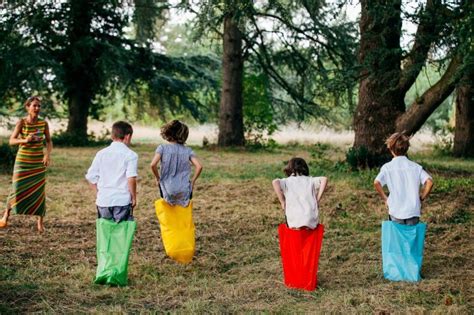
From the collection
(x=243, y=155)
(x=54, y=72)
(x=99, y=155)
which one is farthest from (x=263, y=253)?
(x=54, y=72)

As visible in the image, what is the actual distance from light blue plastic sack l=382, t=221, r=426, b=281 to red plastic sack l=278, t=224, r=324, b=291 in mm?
680

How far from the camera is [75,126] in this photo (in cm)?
2480

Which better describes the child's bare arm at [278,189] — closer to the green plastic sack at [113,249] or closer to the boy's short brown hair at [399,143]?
the boy's short brown hair at [399,143]

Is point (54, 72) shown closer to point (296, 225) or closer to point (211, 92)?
point (211, 92)

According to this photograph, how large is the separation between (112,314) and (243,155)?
15.0m

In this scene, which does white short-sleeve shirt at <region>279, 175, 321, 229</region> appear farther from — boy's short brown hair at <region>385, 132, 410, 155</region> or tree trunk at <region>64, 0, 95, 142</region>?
tree trunk at <region>64, 0, 95, 142</region>

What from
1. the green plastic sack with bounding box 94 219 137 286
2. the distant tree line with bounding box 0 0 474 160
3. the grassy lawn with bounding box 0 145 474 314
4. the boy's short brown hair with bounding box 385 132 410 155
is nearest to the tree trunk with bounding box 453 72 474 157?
the distant tree line with bounding box 0 0 474 160

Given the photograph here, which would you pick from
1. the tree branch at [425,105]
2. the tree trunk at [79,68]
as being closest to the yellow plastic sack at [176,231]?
the tree branch at [425,105]

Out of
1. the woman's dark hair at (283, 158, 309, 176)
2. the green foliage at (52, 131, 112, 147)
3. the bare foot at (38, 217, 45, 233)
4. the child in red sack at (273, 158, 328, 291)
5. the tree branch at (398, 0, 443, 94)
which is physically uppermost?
the tree branch at (398, 0, 443, 94)

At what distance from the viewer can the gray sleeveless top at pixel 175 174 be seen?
Result: 6.88 meters

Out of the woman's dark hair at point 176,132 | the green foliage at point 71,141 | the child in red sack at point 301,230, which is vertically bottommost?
the green foliage at point 71,141

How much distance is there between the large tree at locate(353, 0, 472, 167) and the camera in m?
10.2

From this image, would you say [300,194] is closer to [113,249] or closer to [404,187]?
[404,187]

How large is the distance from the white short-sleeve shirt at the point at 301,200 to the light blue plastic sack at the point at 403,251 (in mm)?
717
